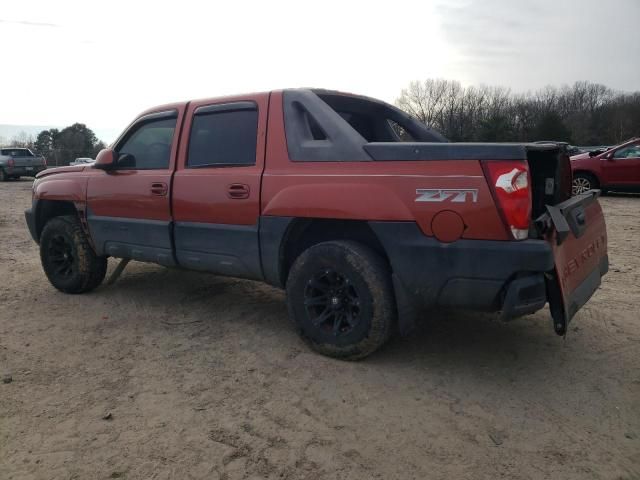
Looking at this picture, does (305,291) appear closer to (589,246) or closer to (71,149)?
(589,246)

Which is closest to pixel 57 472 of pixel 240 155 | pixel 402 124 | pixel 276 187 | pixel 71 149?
pixel 276 187

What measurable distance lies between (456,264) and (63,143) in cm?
4558

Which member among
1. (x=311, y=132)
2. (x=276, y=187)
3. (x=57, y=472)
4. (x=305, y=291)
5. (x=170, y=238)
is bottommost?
(x=57, y=472)

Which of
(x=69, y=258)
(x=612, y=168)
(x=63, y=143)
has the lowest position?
(x=69, y=258)

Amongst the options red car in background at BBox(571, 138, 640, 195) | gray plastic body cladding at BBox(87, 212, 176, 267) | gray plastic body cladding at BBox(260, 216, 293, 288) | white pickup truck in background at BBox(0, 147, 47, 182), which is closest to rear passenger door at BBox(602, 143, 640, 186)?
red car in background at BBox(571, 138, 640, 195)

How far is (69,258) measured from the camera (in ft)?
17.2

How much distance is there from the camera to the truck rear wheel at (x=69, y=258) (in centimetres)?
506

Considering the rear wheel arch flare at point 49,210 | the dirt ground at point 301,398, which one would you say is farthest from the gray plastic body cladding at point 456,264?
the rear wheel arch flare at point 49,210

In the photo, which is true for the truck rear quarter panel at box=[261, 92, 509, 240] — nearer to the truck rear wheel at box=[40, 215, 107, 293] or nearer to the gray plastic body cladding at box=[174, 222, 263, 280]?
the gray plastic body cladding at box=[174, 222, 263, 280]

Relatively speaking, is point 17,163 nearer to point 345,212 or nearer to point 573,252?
point 345,212

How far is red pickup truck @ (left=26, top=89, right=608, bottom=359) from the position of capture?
2854 mm

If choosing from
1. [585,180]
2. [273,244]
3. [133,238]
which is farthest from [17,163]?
[273,244]

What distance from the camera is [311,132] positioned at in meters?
3.65

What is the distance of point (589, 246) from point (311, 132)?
2079mm
